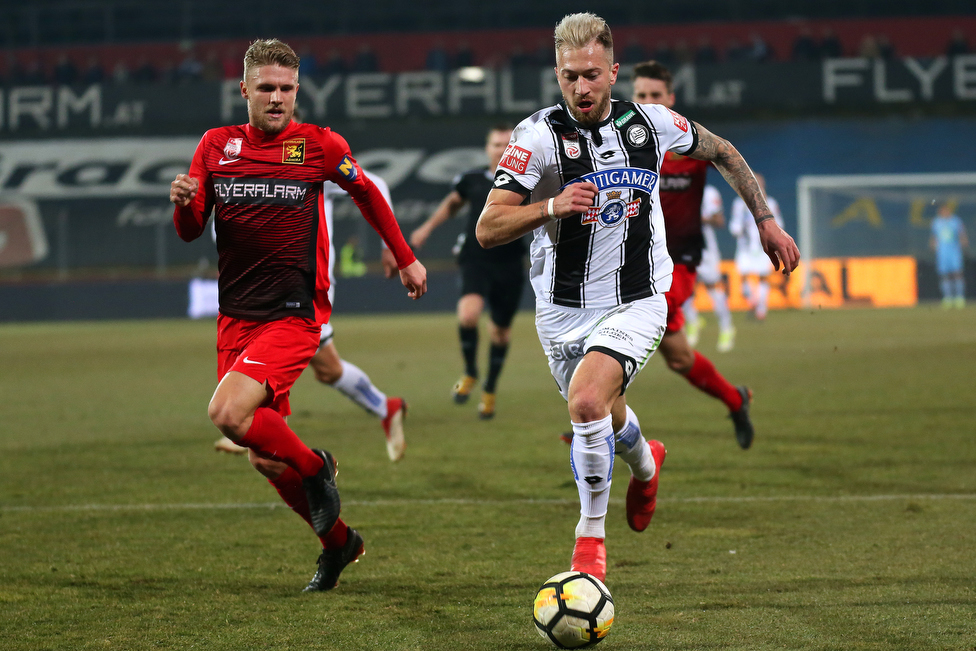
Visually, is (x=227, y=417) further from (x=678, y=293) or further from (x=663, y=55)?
(x=663, y=55)

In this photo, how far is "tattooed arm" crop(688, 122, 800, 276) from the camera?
4254 mm

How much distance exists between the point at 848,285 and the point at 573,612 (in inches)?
859

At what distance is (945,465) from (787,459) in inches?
34.1

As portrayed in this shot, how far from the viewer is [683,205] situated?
23.9ft

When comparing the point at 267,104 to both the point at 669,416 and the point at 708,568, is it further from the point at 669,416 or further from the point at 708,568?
Result: the point at 669,416

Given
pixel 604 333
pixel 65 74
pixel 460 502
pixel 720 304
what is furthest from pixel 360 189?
pixel 65 74

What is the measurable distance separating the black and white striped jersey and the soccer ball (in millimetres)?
1240

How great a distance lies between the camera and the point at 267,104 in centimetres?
442

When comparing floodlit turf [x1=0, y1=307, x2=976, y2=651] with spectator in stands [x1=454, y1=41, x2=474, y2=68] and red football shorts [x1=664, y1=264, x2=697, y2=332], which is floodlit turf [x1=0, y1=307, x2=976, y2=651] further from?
spectator in stands [x1=454, y1=41, x2=474, y2=68]

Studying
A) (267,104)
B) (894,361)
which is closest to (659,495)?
(267,104)

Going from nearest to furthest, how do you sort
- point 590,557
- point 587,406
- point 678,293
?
1. point 590,557
2. point 587,406
3. point 678,293

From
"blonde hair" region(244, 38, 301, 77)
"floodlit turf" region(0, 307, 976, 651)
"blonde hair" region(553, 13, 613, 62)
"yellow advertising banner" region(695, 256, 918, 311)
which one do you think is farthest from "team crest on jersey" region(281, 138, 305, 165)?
"yellow advertising banner" region(695, 256, 918, 311)

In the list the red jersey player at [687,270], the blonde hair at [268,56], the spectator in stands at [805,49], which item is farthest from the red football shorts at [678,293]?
the spectator in stands at [805,49]

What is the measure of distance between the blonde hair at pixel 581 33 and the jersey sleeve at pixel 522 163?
1.06 feet
